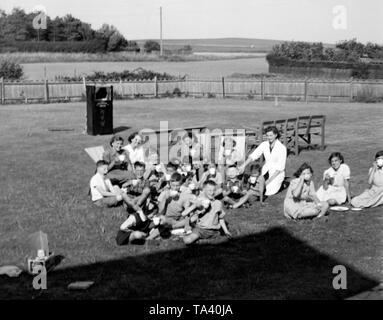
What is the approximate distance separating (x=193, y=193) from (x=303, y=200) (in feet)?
5.97

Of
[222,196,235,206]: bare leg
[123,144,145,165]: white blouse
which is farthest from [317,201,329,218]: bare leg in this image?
[123,144,145,165]: white blouse

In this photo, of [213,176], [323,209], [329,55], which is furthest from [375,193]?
[329,55]

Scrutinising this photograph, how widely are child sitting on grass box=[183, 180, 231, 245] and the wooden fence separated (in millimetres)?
28903

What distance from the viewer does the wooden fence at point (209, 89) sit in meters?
37.4

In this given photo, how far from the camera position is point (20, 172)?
14820 mm

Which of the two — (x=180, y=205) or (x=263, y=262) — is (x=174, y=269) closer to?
(x=263, y=262)

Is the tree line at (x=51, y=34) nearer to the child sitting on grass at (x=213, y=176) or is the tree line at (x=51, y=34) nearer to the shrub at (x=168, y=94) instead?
the shrub at (x=168, y=94)

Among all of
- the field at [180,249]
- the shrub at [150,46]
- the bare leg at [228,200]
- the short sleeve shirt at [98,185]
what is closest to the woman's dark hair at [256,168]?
the field at [180,249]

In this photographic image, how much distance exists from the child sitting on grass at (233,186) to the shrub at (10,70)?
32.6 m

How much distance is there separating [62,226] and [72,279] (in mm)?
2483

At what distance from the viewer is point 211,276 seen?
7.66 metres

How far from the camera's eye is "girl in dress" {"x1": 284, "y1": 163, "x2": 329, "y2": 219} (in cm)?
1027

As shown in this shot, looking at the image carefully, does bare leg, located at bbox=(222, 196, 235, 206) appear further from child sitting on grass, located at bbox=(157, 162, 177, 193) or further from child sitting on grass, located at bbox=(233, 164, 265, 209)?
child sitting on grass, located at bbox=(157, 162, 177, 193)

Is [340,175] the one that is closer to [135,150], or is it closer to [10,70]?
[135,150]
